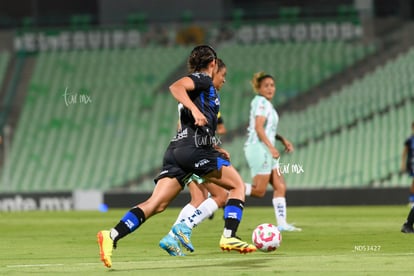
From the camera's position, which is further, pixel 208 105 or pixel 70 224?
pixel 70 224

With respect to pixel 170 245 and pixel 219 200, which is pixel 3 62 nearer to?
pixel 219 200

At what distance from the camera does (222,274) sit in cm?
879

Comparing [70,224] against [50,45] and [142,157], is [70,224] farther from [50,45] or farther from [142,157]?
[50,45]

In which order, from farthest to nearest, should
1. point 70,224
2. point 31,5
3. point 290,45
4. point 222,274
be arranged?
point 31,5, point 290,45, point 70,224, point 222,274

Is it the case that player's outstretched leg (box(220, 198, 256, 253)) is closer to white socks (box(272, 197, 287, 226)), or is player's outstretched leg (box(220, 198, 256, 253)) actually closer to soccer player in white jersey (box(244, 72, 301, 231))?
soccer player in white jersey (box(244, 72, 301, 231))

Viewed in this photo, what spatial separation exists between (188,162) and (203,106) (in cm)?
56

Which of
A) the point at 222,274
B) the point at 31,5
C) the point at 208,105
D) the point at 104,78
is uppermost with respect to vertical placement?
the point at 31,5

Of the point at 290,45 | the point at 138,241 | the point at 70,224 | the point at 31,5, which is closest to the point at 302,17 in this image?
the point at 290,45

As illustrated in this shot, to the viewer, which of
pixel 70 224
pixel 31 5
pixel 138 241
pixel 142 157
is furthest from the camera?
pixel 31 5

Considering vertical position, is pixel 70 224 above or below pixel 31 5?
below

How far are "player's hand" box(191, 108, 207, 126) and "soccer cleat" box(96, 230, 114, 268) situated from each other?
128cm

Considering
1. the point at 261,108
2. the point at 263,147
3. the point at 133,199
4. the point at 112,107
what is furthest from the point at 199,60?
the point at 112,107

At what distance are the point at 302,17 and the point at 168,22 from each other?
13.5 feet

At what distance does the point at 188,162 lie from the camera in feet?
32.3
